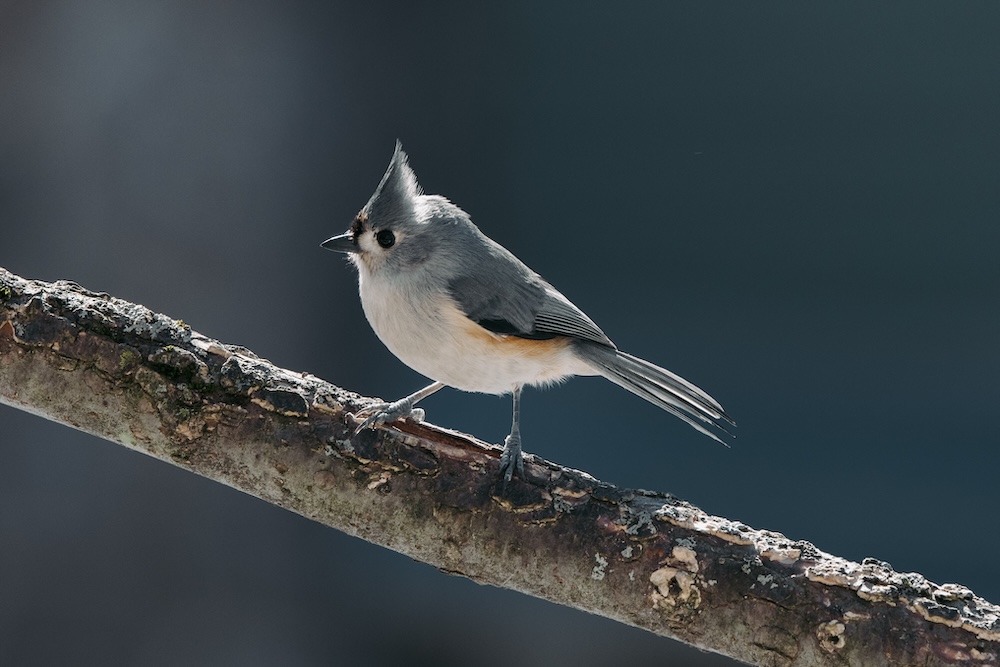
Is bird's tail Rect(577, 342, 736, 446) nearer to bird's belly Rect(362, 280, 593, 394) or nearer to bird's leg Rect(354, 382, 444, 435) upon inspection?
bird's belly Rect(362, 280, 593, 394)

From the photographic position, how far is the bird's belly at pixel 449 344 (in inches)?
66.2

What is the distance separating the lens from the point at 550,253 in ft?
12.0

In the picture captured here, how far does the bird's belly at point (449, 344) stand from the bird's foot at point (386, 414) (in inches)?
5.9

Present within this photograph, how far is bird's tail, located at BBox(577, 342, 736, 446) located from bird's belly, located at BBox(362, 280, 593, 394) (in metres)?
0.12

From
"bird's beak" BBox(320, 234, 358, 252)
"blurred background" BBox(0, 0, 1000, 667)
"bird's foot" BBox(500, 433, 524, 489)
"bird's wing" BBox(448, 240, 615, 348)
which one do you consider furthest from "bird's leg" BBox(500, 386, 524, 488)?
"blurred background" BBox(0, 0, 1000, 667)

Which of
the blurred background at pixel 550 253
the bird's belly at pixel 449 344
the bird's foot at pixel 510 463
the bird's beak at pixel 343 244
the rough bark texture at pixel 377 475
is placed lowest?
the rough bark texture at pixel 377 475

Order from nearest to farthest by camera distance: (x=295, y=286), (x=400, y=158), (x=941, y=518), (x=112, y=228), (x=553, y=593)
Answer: (x=553, y=593) → (x=400, y=158) → (x=941, y=518) → (x=112, y=228) → (x=295, y=286)

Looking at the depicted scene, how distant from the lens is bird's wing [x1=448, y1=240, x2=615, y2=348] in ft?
5.62

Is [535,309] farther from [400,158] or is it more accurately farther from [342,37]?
[342,37]

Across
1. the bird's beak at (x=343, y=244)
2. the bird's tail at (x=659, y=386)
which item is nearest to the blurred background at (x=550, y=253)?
the bird's tail at (x=659, y=386)

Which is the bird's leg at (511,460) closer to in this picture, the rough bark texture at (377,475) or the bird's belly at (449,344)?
the rough bark texture at (377,475)

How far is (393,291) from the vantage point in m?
1.73

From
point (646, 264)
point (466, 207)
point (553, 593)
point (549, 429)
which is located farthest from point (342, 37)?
point (553, 593)

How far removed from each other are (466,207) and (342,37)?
810mm
